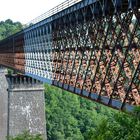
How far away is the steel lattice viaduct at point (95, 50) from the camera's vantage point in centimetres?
2391

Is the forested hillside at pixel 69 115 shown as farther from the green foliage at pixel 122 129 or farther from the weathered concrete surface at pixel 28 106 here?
the green foliage at pixel 122 129

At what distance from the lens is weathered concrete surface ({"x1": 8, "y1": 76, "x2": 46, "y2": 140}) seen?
65.2m

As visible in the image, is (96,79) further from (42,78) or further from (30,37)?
(30,37)

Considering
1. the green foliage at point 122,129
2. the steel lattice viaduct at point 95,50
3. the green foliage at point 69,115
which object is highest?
the steel lattice viaduct at point 95,50

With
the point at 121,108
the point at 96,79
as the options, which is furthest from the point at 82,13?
the point at 121,108

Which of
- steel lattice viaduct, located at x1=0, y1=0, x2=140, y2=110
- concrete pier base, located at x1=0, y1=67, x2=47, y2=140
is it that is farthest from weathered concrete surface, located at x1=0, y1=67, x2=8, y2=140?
steel lattice viaduct, located at x1=0, y1=0, x2=140, y2=110

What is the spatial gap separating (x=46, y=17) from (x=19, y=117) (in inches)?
955

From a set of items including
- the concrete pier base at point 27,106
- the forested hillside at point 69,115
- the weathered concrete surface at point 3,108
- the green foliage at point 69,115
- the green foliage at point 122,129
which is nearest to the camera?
the green foliage at point 122,129

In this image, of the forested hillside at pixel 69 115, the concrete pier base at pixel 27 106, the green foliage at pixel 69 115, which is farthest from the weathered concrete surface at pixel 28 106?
the green foliage at pixel 69 115

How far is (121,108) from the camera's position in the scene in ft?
77.1

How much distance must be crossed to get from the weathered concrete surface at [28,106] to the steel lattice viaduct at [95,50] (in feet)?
50.8

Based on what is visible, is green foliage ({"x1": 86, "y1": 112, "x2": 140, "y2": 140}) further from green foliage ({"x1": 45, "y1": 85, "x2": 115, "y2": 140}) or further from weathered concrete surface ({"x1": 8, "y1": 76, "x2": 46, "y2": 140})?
green foliage ({"x1": 45, "y1": 85, "x2": 115, "y2": 140})

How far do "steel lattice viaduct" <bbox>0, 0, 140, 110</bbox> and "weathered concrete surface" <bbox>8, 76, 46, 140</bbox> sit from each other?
15471mm

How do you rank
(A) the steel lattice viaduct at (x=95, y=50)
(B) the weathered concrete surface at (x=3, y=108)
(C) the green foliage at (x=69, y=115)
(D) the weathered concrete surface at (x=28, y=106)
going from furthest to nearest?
(C) the green foliage at (x=69, y=115)
(B) the weathered concrete surface at (x=3, y=108)
(D) the weathered concrete surface at (x=28, y=106)
(A) the steel lattice viaduct at (x=95, y=50)
